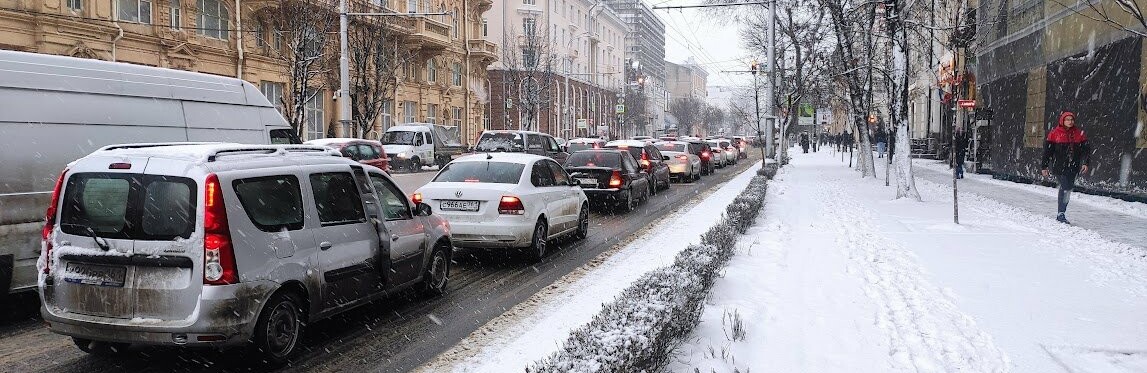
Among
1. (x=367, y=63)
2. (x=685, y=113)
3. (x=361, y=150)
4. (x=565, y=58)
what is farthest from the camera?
(x=685, y=113)

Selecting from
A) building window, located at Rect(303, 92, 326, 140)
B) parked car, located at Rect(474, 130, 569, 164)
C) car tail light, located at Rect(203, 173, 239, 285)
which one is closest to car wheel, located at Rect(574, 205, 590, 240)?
car tail light, located at Rect(203, 173, 239, 285)

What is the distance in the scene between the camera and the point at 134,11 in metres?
26.4

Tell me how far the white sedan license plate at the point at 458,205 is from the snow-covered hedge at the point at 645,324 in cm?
305

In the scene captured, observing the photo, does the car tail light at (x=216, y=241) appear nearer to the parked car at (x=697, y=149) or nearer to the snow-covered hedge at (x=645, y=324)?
the snow-covered hedge at (x=645, y=324)

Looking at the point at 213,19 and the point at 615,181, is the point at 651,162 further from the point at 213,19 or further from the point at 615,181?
the point at 213,19

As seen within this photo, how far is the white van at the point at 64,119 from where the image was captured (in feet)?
22.4

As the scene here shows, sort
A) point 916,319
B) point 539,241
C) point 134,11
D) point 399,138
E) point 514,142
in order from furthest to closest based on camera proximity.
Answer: point 399,138 < point 134,11 < point 514,142 < point 539,241 < point 916,319

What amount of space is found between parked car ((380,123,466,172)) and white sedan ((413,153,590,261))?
71.1 feet

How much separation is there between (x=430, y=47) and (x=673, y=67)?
126 m

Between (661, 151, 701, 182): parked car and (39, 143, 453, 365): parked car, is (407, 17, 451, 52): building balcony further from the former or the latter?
(39, 143, 453, 365): parked car

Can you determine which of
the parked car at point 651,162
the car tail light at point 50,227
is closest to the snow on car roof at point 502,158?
the car tail light at point 50,227

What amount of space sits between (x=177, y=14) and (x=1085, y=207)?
2734cm

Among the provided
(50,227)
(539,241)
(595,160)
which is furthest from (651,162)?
(50,227)

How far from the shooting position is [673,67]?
168 m
